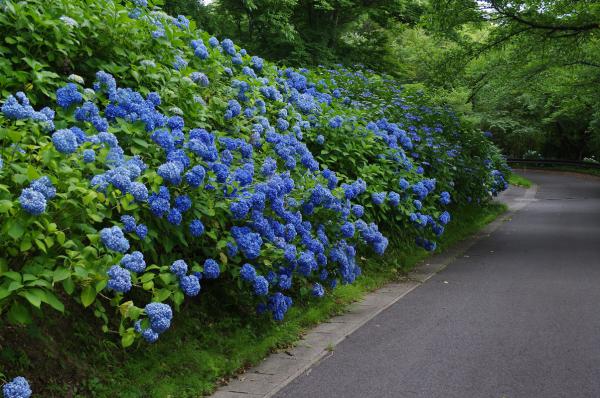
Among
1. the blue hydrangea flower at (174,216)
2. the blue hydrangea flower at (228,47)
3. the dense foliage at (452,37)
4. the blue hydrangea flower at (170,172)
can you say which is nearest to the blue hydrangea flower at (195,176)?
the blue hydrangea flower at (170,172)

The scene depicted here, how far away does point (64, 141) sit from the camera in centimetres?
357

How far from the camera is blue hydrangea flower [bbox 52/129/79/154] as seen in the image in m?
3.56

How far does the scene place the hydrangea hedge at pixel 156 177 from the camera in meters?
3.35

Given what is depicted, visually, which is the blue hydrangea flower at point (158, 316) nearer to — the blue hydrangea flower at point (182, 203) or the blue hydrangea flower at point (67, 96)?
the blue hydrangea flower at point (182, 203)

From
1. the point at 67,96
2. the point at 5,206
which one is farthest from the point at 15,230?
the point at 67,96

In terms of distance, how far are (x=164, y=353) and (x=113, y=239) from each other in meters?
1.44

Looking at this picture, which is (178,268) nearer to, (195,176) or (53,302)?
(195,176)

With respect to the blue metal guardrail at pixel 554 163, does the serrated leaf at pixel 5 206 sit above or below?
above

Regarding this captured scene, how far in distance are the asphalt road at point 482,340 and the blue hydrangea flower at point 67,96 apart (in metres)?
2.56

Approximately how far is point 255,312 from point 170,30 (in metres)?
2.93

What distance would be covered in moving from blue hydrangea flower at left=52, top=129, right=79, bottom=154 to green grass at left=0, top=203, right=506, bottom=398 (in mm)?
1051

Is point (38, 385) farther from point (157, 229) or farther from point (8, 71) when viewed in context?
point (8, 71)

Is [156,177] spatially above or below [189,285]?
above

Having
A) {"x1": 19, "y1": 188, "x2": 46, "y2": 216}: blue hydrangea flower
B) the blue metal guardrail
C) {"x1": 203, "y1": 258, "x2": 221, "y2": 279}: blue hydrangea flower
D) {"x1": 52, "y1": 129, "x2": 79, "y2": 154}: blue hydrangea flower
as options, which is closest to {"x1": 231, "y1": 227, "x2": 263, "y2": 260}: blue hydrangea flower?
{"x1": 203, "y1": 258, "x2": 221, "y2": 279}: blue hydrangea flower
